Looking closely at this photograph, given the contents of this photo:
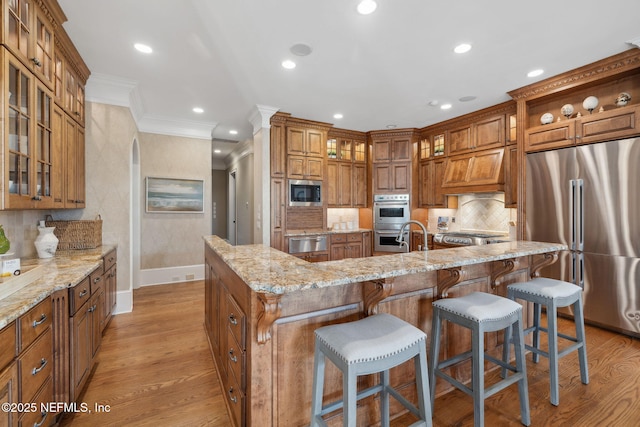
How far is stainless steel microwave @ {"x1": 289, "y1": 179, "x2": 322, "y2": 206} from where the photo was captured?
4641mm

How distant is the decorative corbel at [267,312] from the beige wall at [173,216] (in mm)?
4443

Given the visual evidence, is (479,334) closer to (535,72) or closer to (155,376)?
(155,376)

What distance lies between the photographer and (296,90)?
356 centimetres

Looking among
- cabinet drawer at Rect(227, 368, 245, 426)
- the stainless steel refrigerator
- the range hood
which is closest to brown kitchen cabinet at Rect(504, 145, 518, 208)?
the range hood

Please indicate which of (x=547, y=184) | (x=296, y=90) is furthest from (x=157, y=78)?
(x=547, y=184)

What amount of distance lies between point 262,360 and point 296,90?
317cm

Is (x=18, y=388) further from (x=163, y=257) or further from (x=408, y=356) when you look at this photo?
(x=163, y=257)

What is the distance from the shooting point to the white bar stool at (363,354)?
116 cm

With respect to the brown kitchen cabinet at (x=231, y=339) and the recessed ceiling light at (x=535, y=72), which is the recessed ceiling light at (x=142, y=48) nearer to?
Result: the brown kitchen cabinet at (x=231, y=339)

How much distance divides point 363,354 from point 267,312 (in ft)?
1.46

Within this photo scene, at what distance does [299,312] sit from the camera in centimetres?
146

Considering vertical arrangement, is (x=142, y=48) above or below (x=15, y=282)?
above

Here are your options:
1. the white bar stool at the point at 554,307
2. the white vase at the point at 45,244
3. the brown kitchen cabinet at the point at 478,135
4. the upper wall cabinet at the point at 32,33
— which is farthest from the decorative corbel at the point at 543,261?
the white vase at the point at 45,244

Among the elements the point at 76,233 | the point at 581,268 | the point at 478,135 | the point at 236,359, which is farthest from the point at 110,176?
the point at 581,268
